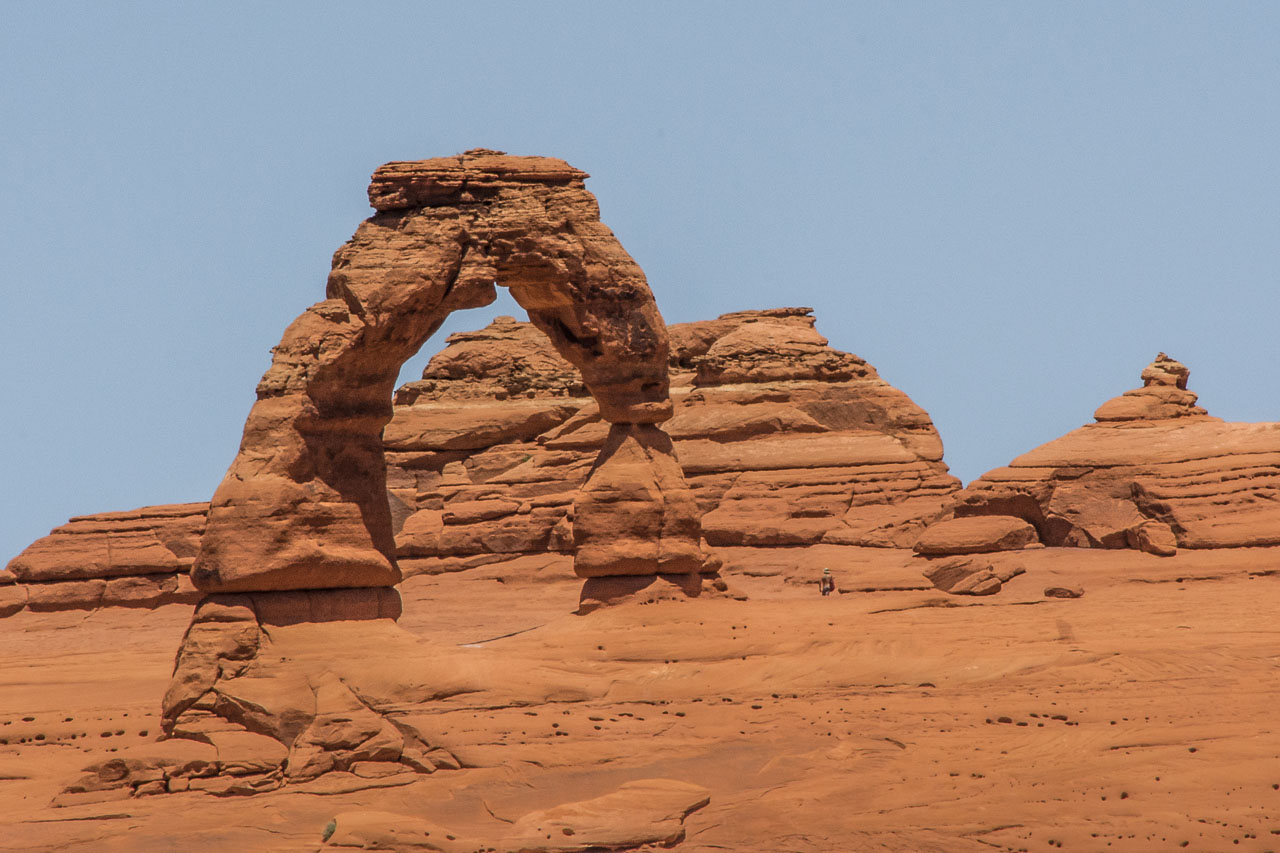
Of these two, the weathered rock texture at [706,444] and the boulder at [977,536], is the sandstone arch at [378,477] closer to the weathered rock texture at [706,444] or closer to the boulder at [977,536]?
the boulder at [977,536]

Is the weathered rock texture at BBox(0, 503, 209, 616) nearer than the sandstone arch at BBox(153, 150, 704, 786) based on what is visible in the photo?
No

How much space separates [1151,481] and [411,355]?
38.4ft

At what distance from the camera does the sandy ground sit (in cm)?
1195

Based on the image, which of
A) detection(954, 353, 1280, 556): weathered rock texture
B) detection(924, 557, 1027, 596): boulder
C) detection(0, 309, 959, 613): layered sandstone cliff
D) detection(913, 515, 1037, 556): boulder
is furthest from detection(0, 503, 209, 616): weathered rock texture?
detection(954, 353, 1280, 556): weathered rock texture

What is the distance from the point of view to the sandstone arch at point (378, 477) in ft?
48.5

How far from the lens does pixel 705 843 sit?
Result: 1194 cm

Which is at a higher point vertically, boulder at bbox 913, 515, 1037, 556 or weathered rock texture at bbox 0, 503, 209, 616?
weathered rock texture at bbox 0, 503, 209, 616

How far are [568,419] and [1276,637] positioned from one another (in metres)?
22.0

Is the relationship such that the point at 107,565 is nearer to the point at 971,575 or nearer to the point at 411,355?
the point at 411,355

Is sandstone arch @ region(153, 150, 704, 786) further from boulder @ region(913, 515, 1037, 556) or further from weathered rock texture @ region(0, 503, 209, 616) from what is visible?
weathered rock texture @ region(0, 503, 209, 616)

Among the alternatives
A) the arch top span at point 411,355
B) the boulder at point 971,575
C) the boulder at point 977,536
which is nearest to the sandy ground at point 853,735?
the arch top span at point 411,355

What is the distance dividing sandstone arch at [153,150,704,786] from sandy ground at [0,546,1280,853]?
1.94ft

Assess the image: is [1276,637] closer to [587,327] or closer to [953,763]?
[953,763]

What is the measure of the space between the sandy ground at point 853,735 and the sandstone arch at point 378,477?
1.94 feet
